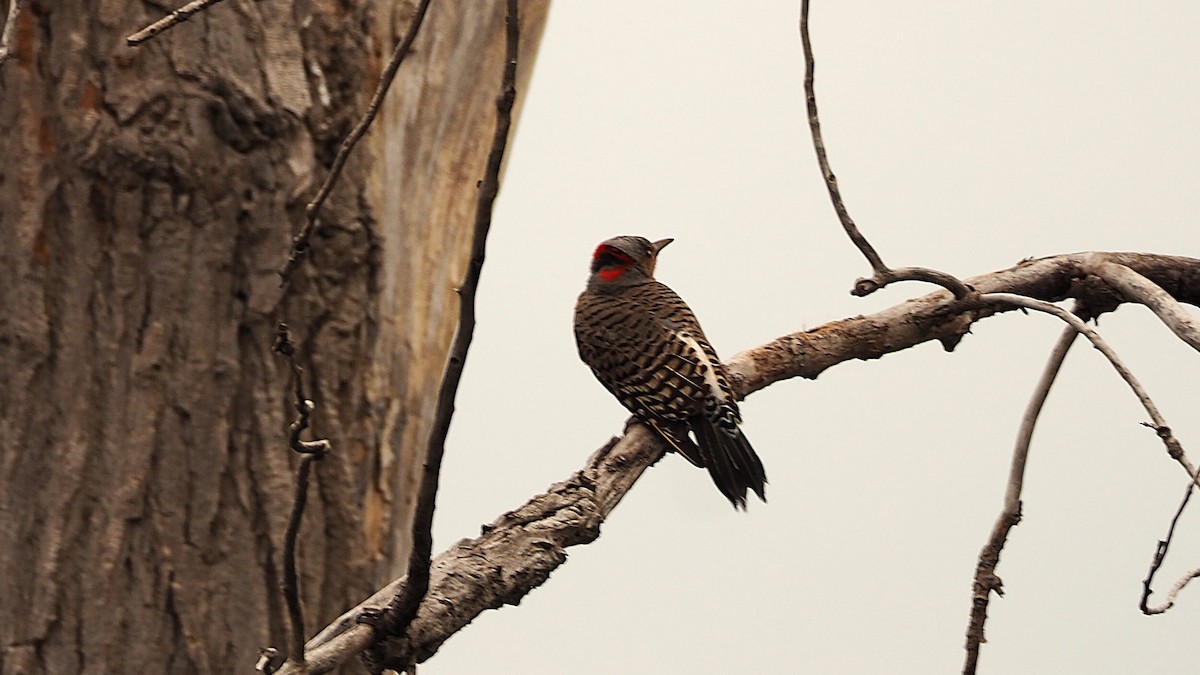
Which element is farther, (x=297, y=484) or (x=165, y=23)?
(x=165, y=23)

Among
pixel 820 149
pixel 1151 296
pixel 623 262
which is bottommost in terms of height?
pixel 1151 296

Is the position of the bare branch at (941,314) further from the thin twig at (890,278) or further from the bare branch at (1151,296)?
the thin twig at (890,278)

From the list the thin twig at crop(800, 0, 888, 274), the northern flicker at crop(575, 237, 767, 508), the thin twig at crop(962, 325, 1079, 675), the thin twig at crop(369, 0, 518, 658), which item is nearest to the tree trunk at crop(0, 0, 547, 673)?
the thin twig at crop(369, 0, 518, 658)

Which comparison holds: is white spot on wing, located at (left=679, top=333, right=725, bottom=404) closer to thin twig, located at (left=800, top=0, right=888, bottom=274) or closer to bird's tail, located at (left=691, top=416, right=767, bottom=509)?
bird's tail, located at (left=691, top=416, right=767, bottom=509)

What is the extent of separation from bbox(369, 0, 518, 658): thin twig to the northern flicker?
0.96m

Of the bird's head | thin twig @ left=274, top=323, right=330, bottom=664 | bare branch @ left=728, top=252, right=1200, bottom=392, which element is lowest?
thin twig @ left=274, top=323, right=330, bottom=664

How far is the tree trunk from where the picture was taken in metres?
1.58

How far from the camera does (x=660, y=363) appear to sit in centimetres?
227

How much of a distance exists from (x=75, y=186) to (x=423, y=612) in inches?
31.0

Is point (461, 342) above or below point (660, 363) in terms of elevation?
below

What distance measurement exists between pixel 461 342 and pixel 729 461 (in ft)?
4.46

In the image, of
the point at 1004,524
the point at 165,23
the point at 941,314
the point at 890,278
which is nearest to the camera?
the point at 165,23

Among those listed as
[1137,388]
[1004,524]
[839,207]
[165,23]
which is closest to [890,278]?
[839,207]

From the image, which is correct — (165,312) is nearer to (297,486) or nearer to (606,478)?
(606,478)
